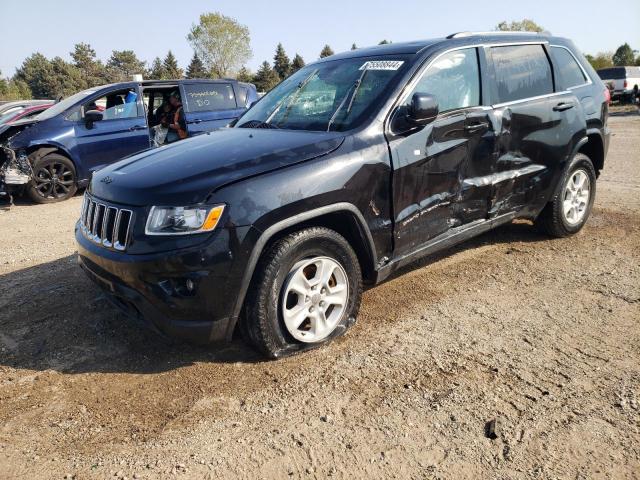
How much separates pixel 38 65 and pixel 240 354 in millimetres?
76185

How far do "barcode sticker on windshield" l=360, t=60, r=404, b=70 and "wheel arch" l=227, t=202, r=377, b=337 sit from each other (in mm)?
1229

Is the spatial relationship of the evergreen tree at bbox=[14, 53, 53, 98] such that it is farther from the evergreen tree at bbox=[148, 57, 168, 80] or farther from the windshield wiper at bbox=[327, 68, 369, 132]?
the windshield wiper at bbox=[327, 68, 369, 132]

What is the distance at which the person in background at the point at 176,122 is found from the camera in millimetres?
8836

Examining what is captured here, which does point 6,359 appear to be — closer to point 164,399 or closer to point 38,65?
point 164,399

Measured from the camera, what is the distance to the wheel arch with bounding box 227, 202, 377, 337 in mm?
2740

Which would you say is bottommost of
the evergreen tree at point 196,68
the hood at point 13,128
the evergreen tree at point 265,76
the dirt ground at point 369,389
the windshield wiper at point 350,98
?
the dirt ground at point 369,389

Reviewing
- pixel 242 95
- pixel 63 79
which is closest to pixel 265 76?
pixel 63 79

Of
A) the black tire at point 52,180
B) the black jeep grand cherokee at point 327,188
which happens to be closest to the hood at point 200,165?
the black jeep grand cherokee at point 327,188

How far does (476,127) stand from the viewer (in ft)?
12.5

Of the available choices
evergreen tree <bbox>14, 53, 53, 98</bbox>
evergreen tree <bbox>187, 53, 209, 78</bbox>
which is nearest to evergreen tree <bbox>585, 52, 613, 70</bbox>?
evergreen tree <bbox>187, 53, 209, 78</bbox>

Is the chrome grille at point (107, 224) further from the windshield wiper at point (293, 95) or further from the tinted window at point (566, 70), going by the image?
the tinted window at point (566, 70)

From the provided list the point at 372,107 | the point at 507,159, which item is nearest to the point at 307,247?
the point at 372,107

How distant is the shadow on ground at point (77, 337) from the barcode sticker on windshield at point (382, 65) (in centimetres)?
174

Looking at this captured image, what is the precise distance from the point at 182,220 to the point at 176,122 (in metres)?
6.82
